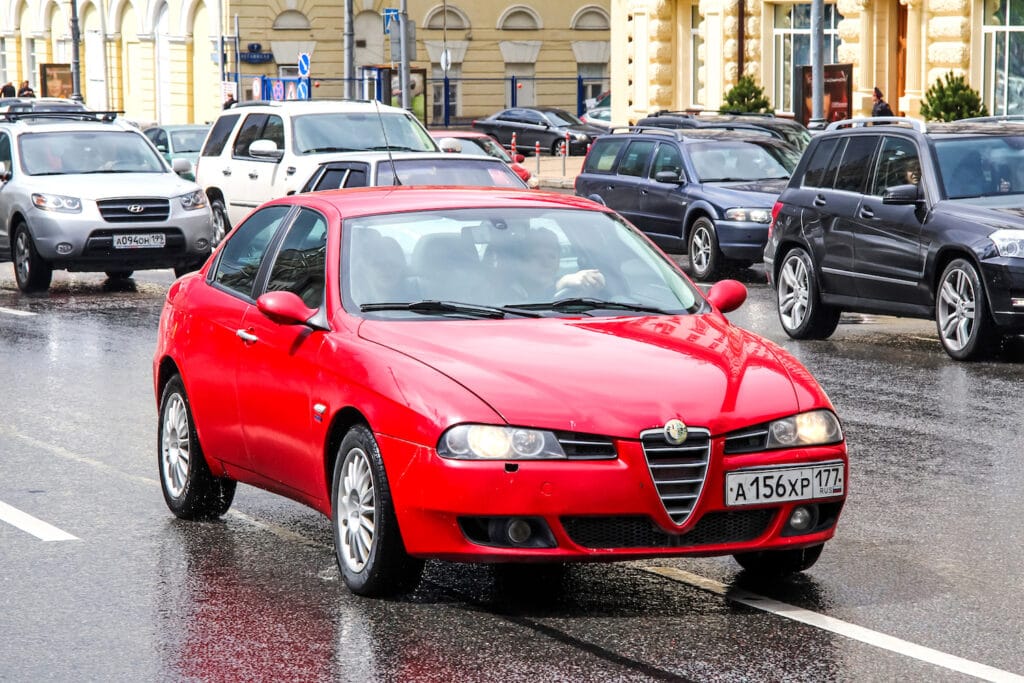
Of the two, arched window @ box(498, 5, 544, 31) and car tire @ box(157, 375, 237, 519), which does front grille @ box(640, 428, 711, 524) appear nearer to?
car tire @ box(157, 375, 237, 519)

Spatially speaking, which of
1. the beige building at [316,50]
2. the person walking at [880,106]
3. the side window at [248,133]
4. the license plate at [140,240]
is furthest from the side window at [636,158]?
the beige building at [316,50]

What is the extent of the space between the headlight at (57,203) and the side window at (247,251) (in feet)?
38.6

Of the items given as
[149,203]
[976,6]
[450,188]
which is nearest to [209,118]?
[976,6]

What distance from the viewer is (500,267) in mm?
7531

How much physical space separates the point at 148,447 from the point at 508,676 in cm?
490

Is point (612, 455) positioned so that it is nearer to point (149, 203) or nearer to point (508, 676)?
point (508, 676)

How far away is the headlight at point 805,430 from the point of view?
648 cm

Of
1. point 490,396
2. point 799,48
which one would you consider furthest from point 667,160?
point 799,48

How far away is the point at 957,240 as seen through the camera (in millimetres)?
13672

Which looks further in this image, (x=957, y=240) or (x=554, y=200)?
(x=957, y=240)

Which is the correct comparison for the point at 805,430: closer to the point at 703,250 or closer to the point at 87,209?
the point at 87,209

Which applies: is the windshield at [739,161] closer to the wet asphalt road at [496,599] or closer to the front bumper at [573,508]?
the wet asphalt road at [496,599]

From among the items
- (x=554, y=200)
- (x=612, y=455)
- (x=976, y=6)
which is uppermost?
(x=976, y=6)

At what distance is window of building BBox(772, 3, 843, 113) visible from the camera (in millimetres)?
40469
